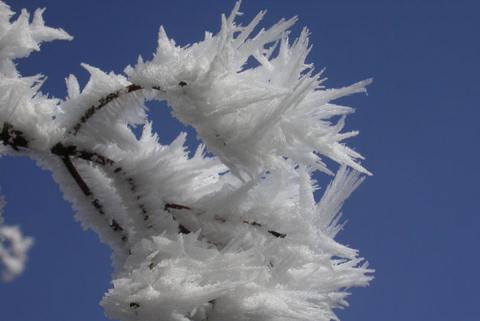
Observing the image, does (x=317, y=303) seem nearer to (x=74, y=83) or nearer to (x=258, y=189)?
(x=258, y=189)

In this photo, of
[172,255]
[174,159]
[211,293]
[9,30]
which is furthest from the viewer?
[174,159]

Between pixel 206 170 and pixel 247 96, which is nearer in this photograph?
pixel 247 96

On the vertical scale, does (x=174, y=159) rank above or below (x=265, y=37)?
below

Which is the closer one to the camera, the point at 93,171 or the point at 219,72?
the point at 219,72

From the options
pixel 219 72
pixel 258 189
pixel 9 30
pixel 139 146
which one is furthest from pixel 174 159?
pixel 9 30

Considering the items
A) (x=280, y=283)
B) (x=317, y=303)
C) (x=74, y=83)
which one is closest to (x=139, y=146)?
(x=74, y=83)

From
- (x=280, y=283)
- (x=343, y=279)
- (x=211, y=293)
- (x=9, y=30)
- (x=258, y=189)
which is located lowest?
(x=211, y=293)

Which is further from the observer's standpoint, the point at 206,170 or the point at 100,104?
the point at 206,170

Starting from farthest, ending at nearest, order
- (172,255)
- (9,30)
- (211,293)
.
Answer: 1. (9,30)
2. (172,255)
3. (211,293)
